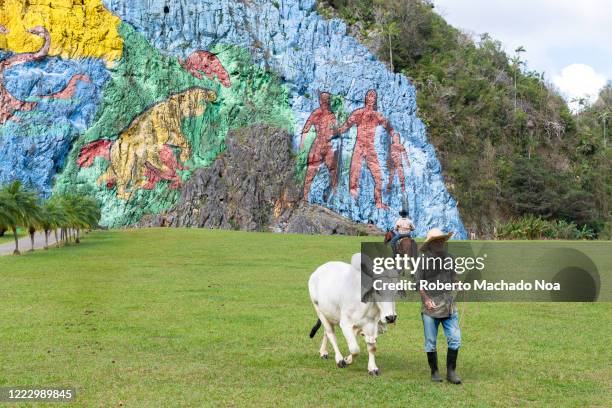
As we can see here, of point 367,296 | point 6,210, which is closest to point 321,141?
point 6,210

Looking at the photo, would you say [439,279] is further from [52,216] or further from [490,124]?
[490,124]

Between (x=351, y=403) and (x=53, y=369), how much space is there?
507 centimetres

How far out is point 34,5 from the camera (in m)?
65.6

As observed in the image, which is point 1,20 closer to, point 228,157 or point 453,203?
point 228,157

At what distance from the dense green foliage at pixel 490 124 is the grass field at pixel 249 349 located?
44.1m

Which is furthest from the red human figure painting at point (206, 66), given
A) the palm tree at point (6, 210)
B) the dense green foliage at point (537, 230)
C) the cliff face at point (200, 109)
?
the palm tree at point (6, 210)

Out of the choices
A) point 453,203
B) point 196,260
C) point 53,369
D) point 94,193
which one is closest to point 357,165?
point 453,203

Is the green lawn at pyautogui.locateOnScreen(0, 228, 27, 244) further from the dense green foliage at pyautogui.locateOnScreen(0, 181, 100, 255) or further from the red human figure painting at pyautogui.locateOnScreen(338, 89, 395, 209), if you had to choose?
the red human figure painting at pyautogui.locateOnScreen(338, 89, 395, 209)

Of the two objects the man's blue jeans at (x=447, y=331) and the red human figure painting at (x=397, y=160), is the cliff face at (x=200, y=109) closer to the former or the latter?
the red human figure painting at (x=397, y=160)

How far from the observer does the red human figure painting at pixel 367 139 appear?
6134 centimetres

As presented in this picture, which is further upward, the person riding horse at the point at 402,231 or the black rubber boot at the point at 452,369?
the person riding horse at the point at 402,231

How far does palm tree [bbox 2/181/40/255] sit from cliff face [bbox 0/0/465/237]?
21776 millimetres

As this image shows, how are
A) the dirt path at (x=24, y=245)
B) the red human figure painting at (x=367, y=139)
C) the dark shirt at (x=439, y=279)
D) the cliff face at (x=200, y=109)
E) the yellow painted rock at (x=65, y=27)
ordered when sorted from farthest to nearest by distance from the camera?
the yellow painted rock at (x=65, y=27), the red human figure painting at (x=367, y=139), the cliff face at (x=200, y=109), the dirt path at (x=24, y=245), the dark shirt at (x=439, y=279)

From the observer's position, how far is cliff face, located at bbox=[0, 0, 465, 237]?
200ft
